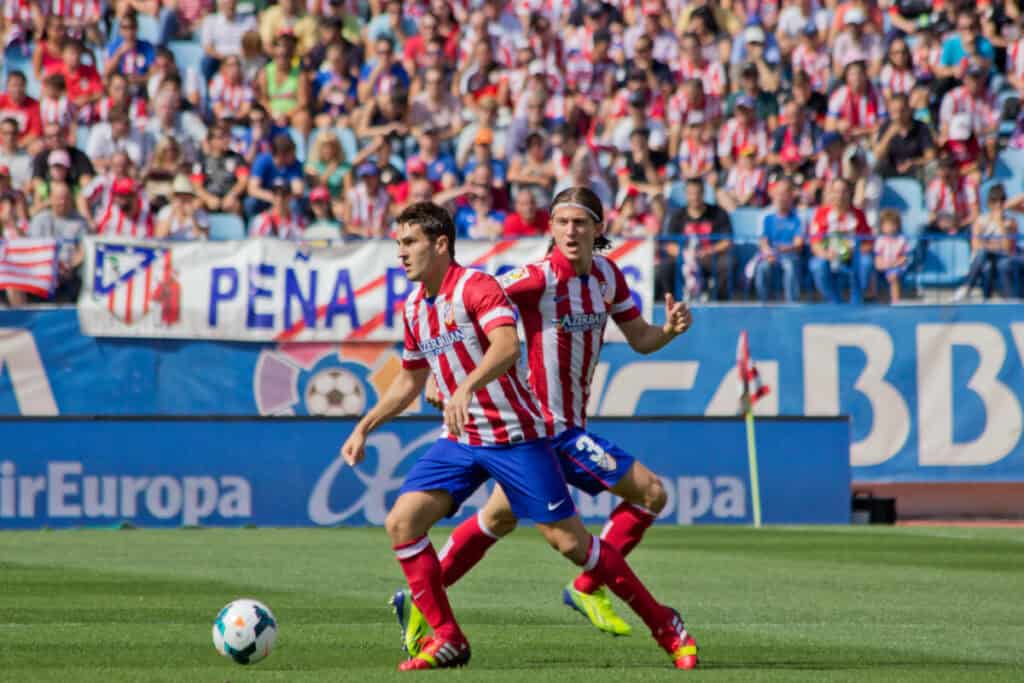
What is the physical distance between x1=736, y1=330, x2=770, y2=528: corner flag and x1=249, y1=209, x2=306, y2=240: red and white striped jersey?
17.0 feet

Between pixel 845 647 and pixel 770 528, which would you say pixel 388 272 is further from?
pixel 845 647

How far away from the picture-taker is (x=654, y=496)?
8812 millimetres

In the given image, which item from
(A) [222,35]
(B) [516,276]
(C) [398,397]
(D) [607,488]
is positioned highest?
(A) [222,35]

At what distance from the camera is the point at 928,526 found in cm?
1830

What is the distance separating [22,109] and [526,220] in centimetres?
708

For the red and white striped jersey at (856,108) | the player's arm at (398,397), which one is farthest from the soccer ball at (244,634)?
the red and white striped jersey at (856,108)

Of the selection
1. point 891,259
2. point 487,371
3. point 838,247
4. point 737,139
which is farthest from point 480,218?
point 487,371

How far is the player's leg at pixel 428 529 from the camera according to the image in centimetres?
773

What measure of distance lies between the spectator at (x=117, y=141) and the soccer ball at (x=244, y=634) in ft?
48.4

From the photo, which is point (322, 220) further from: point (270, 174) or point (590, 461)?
point (590, 461)

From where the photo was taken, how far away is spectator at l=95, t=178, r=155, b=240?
794 inches

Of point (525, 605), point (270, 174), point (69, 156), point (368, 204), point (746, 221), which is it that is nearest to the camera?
point (525, 605)

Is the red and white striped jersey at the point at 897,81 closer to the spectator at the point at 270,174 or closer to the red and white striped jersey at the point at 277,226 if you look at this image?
the spectator at the point at 270,174

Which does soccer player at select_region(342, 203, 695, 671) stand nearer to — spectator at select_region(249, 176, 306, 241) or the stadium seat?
spectator at select_region(249, 176, 306, 241)
